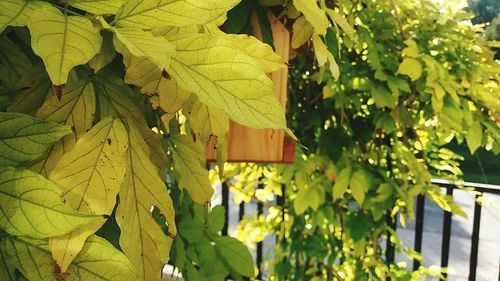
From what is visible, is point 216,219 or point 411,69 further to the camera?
point 411,69

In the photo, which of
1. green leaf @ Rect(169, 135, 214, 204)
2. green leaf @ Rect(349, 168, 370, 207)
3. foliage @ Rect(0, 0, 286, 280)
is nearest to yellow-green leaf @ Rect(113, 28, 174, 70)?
foliage @ Rect(0, 0, 286, 280)

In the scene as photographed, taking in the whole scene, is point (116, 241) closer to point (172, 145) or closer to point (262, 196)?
point (172, 145)

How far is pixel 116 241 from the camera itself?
346 millimetres

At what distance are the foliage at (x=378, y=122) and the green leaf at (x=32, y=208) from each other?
3.66 feet

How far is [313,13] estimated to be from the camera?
1.48ft

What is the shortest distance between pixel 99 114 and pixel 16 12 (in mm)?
94

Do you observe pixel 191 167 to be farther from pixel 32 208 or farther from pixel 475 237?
pixel 475 237

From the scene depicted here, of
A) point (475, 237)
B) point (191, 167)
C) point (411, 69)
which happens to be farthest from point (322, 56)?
point (475, 237)

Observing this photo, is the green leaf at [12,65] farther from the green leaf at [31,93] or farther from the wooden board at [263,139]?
the wooden board at [263,139]

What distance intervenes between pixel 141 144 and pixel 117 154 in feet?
0.11

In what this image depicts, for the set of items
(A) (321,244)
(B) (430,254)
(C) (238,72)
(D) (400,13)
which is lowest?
(B) (430,254)

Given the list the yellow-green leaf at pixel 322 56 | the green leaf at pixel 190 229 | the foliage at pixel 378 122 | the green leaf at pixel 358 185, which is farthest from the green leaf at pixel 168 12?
the green leaf at pixel 358 185

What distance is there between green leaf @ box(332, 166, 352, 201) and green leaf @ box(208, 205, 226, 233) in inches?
22.9

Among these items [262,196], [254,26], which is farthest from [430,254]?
[254,26]
